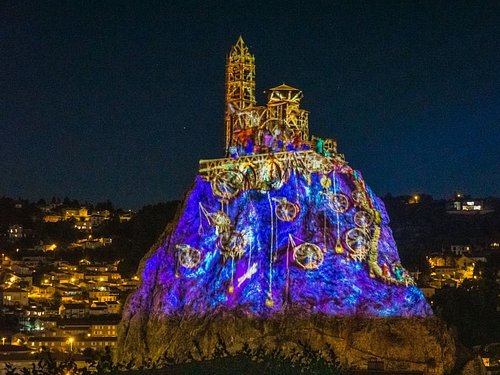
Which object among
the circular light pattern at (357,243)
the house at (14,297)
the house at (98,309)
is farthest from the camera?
the house at (14,297)

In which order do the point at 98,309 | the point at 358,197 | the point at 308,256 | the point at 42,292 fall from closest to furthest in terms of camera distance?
the point at 308,256
the point at 358,197
the point at 98,309
the point at 42,292

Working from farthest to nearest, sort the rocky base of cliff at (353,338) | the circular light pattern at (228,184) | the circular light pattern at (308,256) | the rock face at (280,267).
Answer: the circular light pattern at (228,184) → the circular light pattern at (308,256) → the rock face at (280,267) → the rocky base of cliff at (353,338)

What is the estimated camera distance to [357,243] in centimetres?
6034

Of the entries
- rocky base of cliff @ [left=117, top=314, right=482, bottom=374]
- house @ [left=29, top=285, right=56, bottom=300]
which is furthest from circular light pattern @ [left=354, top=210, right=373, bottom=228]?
house @ [left=29, top=285, right=56, bottom=300]

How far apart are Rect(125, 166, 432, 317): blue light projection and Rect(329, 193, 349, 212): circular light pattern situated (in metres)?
0.07

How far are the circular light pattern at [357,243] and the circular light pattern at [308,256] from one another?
225cm

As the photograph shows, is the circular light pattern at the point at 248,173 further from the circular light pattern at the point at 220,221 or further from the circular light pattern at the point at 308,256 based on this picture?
the circular light pattern at the point at 308,256

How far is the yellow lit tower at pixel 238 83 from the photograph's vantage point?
6994 cm

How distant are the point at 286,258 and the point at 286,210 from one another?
3.52 m

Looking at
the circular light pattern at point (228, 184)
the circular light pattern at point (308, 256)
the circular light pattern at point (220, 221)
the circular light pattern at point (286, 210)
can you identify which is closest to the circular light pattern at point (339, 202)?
the circular light pattern at point (286, 210)

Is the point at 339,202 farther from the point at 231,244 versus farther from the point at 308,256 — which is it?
the point at 231,244

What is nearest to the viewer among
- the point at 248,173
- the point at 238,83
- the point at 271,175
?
the point at 271,175

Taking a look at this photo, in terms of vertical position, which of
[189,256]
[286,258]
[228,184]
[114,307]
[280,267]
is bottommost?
[280,267]

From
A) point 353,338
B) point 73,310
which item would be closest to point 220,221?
point 353,338
